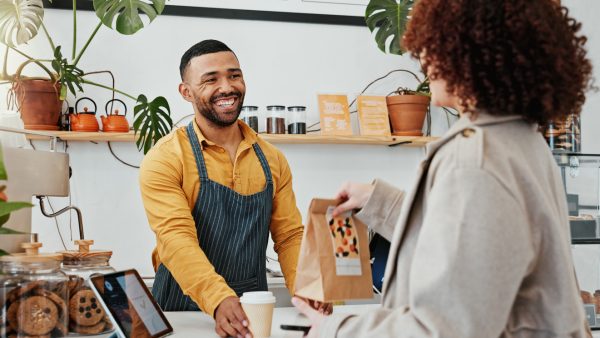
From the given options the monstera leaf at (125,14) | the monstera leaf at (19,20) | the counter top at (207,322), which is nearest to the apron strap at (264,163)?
the counter top at (207,322)

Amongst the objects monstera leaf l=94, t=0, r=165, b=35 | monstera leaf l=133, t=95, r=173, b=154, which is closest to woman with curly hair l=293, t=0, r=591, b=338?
monstera leaf l=133, t=95, r=173, b=154

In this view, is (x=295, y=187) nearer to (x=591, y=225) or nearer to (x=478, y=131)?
(x=591, y=225)

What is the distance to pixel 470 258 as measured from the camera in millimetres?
863

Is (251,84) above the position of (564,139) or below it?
above

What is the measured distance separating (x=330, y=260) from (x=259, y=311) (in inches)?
13.9

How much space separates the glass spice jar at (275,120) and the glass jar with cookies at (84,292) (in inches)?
78.6

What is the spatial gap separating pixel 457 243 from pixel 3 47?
123 inches

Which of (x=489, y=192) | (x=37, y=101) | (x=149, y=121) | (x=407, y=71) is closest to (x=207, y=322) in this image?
(x=489, y=192)

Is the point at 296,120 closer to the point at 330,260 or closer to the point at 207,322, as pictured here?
the point at 207,322

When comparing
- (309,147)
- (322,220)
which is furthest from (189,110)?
(322,220)

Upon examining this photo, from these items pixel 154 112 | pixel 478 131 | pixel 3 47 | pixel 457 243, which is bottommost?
pixel 457 243

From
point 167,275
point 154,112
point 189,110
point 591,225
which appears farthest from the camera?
point 189,110

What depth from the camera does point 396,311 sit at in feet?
3.20

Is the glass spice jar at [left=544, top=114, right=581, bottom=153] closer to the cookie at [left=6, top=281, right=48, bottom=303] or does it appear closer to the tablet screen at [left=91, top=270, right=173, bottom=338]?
the tablet screen at [left=91, top=270, right=173, bottom=338]
